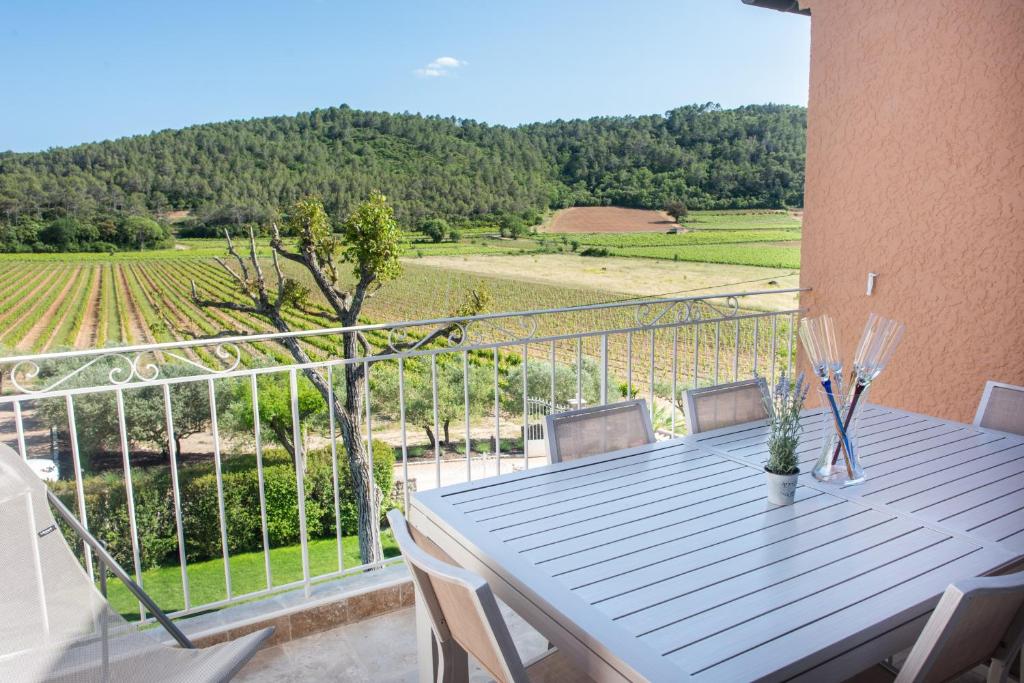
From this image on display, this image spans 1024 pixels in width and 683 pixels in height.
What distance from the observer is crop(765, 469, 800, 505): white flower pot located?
1693 millimetres

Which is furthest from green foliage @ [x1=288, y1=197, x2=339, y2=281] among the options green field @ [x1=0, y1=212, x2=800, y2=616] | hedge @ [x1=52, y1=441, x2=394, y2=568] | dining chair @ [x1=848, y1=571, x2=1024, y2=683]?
dining chair @ [x1=848, y1=571, x2=1024, y2=683]

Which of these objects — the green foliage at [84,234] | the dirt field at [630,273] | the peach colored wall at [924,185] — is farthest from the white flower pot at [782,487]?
the dirt field at [630,273]

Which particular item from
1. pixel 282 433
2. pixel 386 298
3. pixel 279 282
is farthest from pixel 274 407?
pixel 386 298

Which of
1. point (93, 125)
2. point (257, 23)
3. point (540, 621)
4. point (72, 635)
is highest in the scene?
point (257, 23)

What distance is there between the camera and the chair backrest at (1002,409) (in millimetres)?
2354

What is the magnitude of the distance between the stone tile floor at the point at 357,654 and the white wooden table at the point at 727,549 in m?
0.78

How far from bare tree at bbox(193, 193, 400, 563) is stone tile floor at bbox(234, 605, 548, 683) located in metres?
12.9

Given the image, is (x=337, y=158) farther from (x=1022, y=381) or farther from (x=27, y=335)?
(x=1022, y=381)

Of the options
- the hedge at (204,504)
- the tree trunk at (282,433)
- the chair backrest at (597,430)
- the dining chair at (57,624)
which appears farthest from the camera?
the tree trunk at (282,433)

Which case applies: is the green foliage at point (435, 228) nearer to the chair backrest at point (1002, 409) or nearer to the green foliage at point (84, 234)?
the green foliage at point (84, 234)

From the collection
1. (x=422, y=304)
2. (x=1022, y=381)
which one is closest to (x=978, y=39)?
(x=1022, y=381)

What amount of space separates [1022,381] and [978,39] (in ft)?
5.17

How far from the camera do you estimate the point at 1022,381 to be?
333 centimetres

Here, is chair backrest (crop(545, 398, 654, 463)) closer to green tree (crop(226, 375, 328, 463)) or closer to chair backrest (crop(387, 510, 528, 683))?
chair backrest (crop(387, 510, 528, 683))
